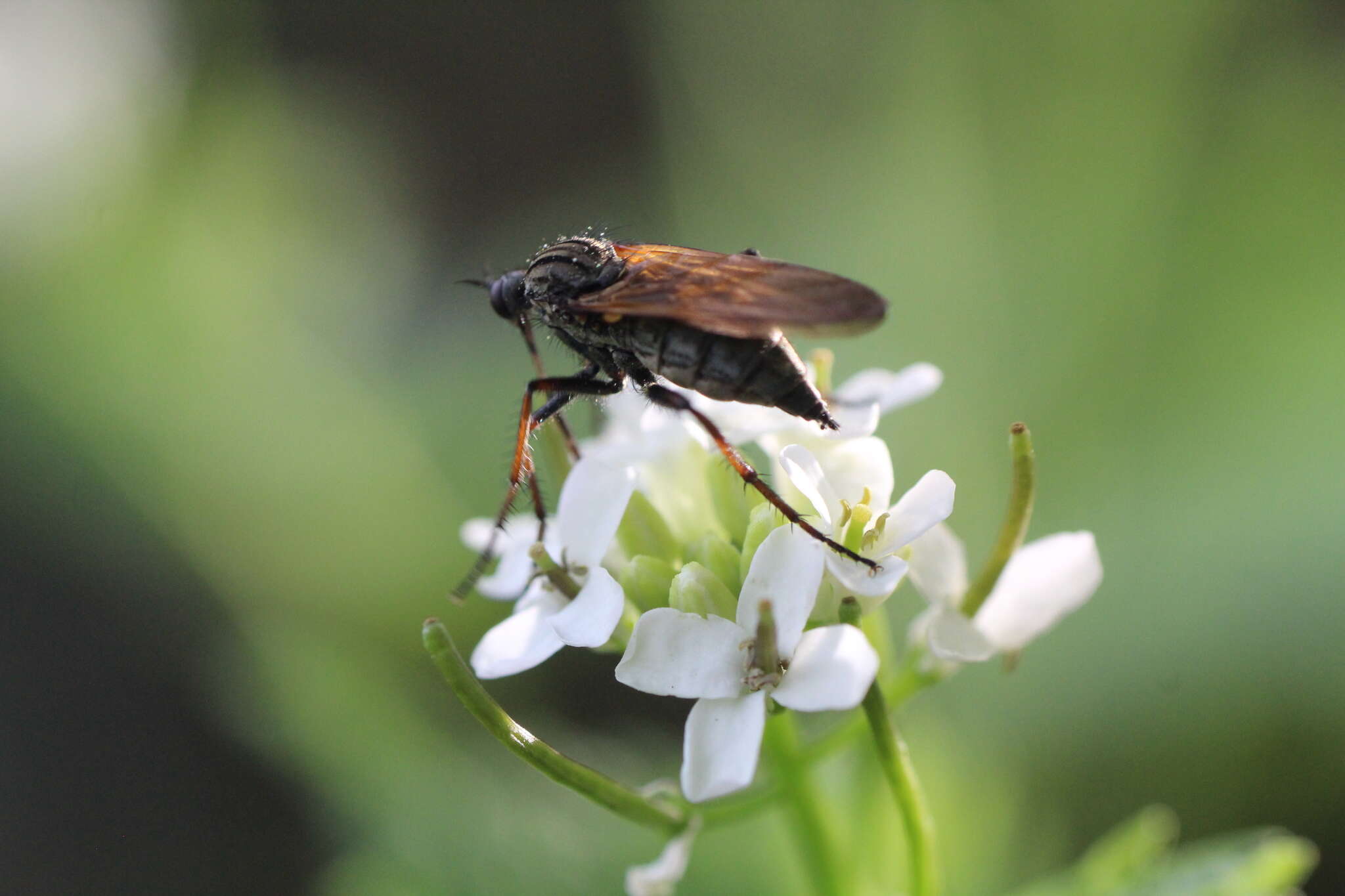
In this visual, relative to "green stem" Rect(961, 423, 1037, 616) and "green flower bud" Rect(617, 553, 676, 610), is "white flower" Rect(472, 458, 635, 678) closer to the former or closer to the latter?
"green flower bud" Rect(617, 553, 676, 610)

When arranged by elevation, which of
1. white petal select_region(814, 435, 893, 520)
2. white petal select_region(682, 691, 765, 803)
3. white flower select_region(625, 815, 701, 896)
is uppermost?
white petal select_region(814, 435, 893, 520)

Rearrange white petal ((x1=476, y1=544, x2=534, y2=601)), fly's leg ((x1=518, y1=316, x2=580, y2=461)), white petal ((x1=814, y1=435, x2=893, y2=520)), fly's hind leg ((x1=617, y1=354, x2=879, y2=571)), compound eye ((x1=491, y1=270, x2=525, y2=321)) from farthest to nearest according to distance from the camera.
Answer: compound eye ((x1=491, y1=270, x2=525, y2=321)), fly's leg ((x1=518, y1=316, x2=580, y2=461)), white petal ((x1=476, y1=544, x2=534, y2=601)), white petal ((x1=814, y1=435, x2=893, y2=520)), fly's hind leg ((x1=617, y1=354, x2=879, y2=571))

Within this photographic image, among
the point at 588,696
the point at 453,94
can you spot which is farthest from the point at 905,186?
the point at 453,94

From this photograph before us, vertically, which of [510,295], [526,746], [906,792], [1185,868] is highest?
[510,295]

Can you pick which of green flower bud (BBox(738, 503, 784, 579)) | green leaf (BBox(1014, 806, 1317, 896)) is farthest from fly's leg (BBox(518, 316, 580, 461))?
green leaf (BBox(1014, 806, 1317, 896))

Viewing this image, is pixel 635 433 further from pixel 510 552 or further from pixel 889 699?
pixel 889 699

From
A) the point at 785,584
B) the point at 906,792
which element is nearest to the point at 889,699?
the point at 906,792
